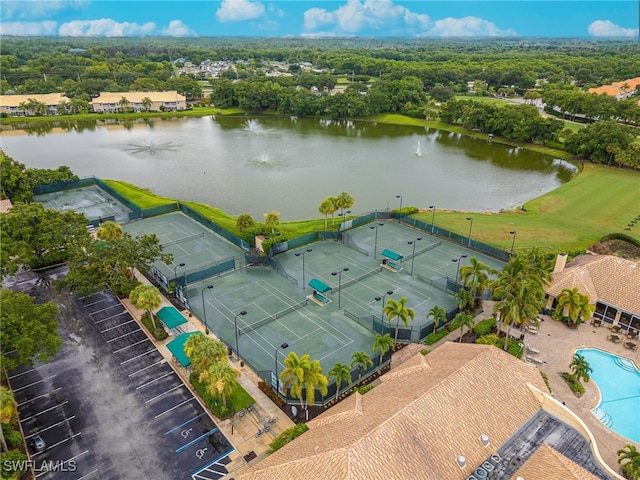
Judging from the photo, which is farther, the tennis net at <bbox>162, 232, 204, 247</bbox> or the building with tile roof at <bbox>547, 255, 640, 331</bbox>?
the tennis net at <bbox>162, 232, 204, 247</bbox>

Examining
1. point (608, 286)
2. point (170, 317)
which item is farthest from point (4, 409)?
point (608, 286)

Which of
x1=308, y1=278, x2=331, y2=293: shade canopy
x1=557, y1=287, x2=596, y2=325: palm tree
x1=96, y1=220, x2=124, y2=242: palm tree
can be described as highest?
x1=96, y1=220, x2=124, y2=242: palm tree

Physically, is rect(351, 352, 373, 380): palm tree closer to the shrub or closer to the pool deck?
the shrub

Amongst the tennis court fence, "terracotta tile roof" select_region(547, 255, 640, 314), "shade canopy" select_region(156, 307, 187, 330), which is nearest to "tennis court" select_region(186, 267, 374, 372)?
the tennis court fence

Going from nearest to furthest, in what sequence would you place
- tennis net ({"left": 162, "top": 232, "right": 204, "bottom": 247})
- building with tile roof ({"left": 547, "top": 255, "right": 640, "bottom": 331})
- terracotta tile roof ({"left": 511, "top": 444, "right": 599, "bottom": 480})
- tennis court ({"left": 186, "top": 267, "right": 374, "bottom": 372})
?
terracotta tile roof ({"left": 511, "top": 444, "right": 599, "bottom": 480}) < tennis court ({"left": 186, "top": 267, "right": 374, "bottom": 372}) < building with tile roof ({"left": 547, "top": 255, "right": 640, "bottom": 331}) < tennis net ({"left": 162, "top": 232, "right": 204, "bottom": 247})

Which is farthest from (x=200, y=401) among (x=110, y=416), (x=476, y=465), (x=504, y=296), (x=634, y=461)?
(x=634, y=461)

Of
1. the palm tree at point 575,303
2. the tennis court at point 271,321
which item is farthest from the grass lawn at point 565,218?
the tennis court at point 271,321

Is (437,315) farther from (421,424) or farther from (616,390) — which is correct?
(421,424)

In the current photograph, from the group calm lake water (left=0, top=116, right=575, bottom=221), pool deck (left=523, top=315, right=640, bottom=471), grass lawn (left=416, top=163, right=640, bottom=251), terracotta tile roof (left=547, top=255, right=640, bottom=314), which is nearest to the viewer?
pool deck (left=523, top=315, right=640, bottom=471)
